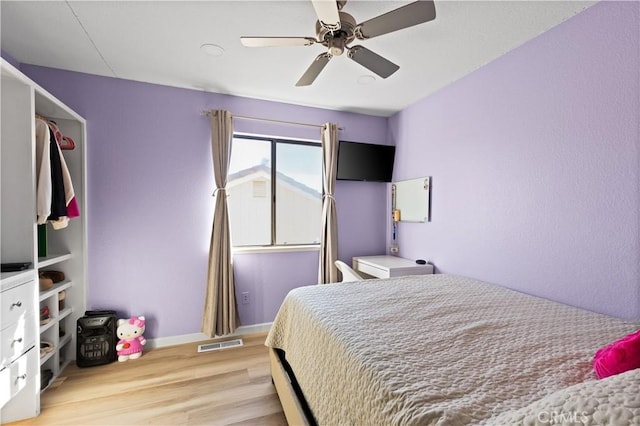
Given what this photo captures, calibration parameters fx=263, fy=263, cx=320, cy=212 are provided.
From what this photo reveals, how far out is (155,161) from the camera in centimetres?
250

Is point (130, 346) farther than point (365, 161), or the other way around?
point (365, 161)

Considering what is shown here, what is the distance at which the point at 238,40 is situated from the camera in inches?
73.2

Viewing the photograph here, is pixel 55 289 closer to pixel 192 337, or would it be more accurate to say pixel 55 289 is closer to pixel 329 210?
pixel 192 337

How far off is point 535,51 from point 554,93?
1.14ft

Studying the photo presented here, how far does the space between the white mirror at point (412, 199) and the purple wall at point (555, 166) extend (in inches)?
9.4

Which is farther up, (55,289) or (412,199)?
(412,199)

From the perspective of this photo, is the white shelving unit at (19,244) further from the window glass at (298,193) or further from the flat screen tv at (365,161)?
the flat screen tv at (365,161)

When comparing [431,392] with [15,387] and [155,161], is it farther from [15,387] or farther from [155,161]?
[155,161]

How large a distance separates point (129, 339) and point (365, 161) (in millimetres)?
2934

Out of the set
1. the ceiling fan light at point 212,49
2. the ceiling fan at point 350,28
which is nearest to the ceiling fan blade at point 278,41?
the ceiling fan at point 350,28

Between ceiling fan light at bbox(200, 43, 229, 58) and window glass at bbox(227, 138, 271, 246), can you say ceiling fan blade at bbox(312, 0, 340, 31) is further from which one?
window glass at bbox(227, 138, 271, 246)

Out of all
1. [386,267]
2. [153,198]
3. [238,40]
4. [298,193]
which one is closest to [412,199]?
[386,267]

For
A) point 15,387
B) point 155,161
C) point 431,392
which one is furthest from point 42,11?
point 431,392

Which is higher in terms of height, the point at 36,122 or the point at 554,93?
the point at 554,93
